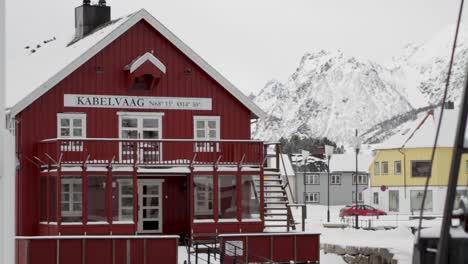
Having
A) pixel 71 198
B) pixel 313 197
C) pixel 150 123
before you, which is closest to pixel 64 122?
pixel 150 123

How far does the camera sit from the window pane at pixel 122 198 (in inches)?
1268

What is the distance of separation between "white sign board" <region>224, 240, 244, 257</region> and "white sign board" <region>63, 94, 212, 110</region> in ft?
20.9

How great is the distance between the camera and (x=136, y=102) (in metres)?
35.2

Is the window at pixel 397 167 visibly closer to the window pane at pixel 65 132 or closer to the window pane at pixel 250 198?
the window pane at pixel 250 198

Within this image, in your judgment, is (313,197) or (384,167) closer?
(384,167)

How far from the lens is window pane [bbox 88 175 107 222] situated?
31.9 metres

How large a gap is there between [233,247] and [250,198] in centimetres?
309

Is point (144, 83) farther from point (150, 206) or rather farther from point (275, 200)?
point (275, 200)

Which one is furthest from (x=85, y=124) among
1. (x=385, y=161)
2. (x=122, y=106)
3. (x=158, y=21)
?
(x=385, y=161)

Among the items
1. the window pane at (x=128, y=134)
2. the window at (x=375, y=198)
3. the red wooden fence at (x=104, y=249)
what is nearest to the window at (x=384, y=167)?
the window at (x=375, y=198)

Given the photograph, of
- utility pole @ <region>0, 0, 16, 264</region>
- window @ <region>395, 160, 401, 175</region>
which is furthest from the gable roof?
window @ <region>395, 160, 401, 175</region>

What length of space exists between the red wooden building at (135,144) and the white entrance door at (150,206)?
0.12 feet

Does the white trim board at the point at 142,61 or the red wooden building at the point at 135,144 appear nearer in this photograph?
the red wooden building at the point at 135,144

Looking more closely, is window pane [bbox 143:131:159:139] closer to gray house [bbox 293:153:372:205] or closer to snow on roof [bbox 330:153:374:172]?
gray house [bbox 293:153:372:205]
